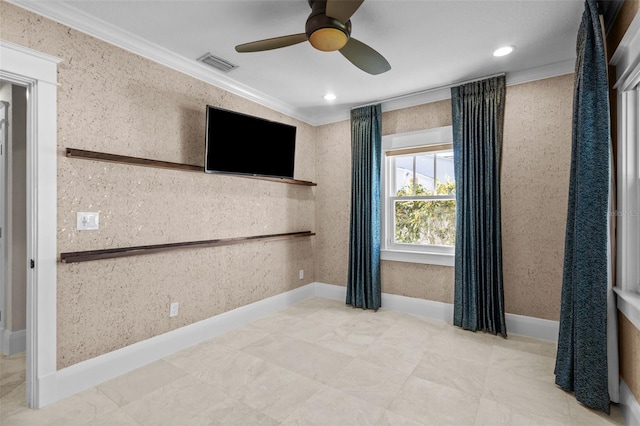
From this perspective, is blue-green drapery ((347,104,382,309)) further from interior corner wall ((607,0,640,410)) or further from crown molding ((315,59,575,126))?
interior corner wall ((607,0,640,410))

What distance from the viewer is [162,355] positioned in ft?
8.46

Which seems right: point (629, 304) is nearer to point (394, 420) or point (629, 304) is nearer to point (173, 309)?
point (394, 420)

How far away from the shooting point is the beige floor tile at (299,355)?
2385mm

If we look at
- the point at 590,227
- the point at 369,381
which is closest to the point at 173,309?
the point at 369,381

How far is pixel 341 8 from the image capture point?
5.47 ft

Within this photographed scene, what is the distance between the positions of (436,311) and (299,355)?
5.70 ft

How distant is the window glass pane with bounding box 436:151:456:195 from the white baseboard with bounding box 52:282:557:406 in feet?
4.28

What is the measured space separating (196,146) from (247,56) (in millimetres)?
939

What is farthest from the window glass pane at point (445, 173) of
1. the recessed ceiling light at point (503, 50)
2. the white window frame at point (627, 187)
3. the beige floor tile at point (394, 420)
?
the beige floor tile at point (394, 420)

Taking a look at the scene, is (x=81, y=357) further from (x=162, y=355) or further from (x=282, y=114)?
(x=282, y=114)

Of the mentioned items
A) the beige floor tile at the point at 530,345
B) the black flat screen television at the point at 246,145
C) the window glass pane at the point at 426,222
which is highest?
the black flat screen television at the point at 246,145

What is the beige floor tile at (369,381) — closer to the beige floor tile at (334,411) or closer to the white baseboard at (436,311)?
the beige floor tile at (334,411)

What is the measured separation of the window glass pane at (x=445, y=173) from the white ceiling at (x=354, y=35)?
2.58 ft

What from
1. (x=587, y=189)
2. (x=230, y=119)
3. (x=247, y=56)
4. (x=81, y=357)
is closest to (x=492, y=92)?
(x=587, y=189)
